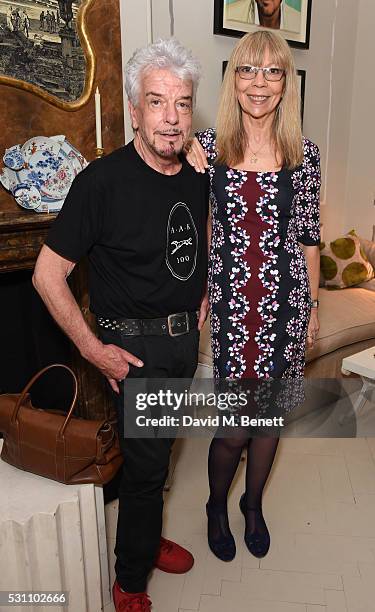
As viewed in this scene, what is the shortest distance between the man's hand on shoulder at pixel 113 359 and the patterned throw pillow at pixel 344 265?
2.49m

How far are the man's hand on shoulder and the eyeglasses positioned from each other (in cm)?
92

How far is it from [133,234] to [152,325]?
0.27 meters

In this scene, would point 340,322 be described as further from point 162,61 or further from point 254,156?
point 162,61

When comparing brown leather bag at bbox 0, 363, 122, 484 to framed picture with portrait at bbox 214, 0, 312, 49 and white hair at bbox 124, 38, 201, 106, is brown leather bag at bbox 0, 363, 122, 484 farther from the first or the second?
framed picture with portrait at bbox 214, 0, 312, 49

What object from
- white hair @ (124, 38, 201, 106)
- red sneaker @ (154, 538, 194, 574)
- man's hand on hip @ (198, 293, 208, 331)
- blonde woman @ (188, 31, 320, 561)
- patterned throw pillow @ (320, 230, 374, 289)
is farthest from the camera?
patterned throw pillow @ (320, 230, 374, 289)

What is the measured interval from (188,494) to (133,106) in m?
1.68

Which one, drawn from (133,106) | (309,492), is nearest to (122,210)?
(133,106)

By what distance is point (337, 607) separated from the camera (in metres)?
1.90

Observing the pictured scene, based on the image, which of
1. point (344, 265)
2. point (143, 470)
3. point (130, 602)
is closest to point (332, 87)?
point (344, 265)

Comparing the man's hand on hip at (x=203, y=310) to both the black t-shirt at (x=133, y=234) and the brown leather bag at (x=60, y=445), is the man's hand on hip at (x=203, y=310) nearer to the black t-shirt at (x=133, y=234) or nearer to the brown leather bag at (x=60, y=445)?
the black t-shirt at (x=133, y=234)

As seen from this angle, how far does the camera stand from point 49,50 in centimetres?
227

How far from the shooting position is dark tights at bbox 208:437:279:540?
6.82 feet

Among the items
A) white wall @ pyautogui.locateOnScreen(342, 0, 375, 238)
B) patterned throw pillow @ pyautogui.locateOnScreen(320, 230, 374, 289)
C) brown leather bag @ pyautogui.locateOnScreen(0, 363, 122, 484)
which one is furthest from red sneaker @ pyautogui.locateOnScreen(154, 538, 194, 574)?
white wall @ pyautogui.locateOnScreen(342, 0, 375, 238)

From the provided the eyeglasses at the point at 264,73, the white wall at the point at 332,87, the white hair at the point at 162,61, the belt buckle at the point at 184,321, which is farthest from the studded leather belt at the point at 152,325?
the white wall at the point at 332,87
